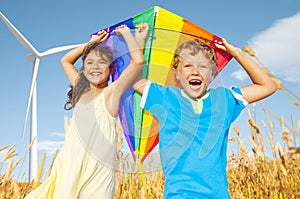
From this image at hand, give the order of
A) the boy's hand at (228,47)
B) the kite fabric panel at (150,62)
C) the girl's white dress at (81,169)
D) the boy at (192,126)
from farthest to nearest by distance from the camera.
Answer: the boy's hand at (228,47)
the girl's white dress at (81,169)
the boy at (192,126)
the kite fabric panel at (150,62)

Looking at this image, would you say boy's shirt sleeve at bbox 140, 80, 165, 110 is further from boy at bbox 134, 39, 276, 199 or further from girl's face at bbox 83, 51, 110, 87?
girl's face at bbox 83, 51, 110, 87

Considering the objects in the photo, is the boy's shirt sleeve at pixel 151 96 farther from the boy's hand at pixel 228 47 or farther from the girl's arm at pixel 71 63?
the girl's arm at pixel 71 63

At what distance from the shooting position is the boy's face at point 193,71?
160 cm

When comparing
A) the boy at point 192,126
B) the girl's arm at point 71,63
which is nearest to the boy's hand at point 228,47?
the boy at point 192,126

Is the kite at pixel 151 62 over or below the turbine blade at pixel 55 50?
Result: below

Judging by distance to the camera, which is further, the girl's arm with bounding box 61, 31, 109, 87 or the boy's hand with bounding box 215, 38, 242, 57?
the girl's arm with bounding box 61, 31, 109, 87

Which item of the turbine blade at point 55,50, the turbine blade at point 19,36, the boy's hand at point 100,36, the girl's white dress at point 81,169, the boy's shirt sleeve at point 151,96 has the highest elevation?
the turbine blade at point 19,36

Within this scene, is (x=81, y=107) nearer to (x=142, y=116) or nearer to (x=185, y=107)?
(x=142, y=116)

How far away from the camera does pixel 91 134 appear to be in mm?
1700

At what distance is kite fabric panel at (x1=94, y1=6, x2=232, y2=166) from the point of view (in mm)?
1548

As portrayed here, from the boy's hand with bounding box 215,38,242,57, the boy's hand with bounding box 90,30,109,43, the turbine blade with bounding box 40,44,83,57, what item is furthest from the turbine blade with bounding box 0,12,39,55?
the boy's hand with bounding box 215,38,242,57

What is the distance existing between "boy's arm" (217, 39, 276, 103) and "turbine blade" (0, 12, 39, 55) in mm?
6416

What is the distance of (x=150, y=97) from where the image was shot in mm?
1844

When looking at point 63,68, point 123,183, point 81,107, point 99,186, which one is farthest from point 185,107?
point 123,183
